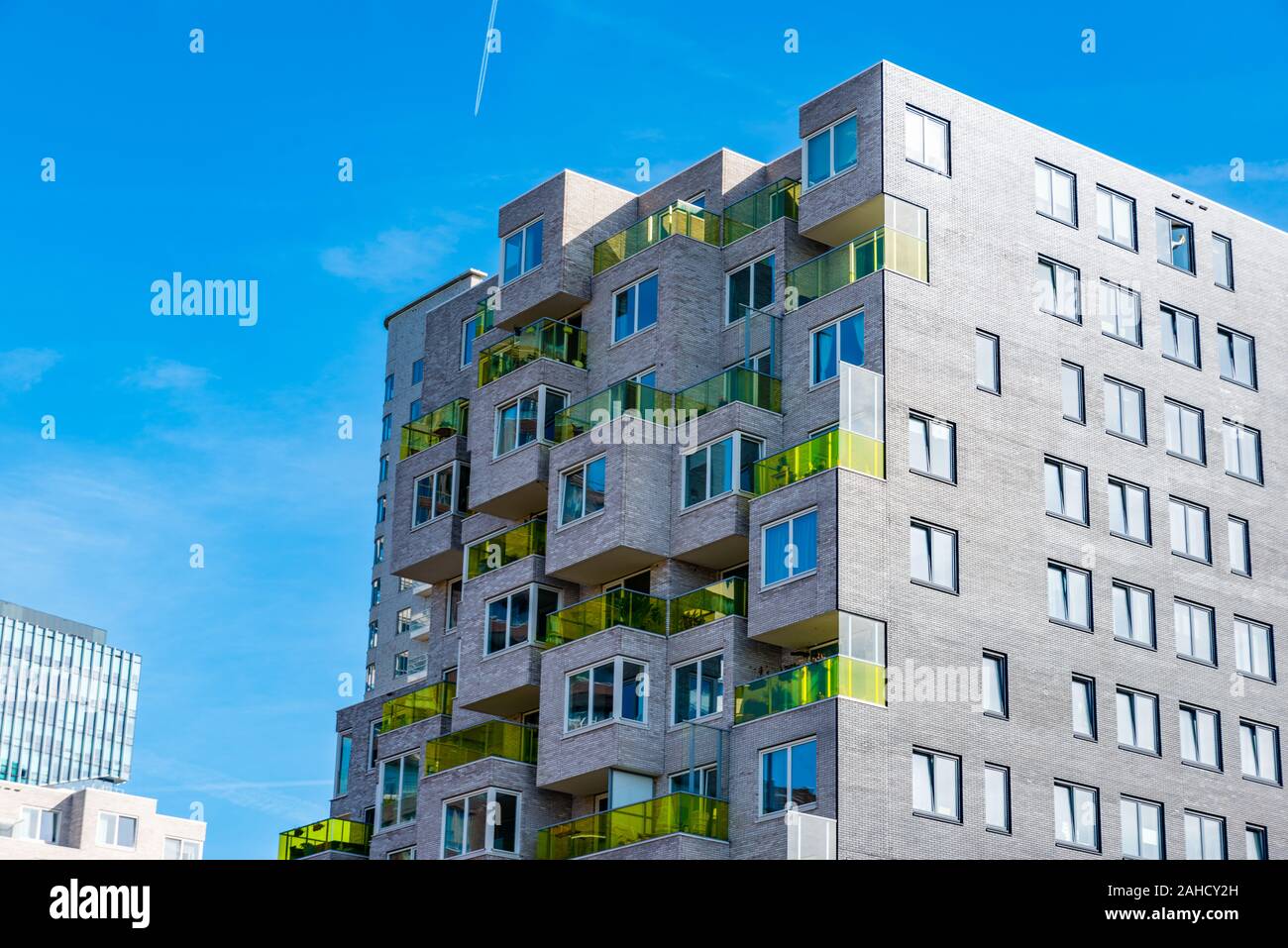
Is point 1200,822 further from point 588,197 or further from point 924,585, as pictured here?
point 588,197

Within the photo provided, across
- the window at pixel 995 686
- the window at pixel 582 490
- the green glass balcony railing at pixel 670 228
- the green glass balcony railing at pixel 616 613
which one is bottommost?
the window at pixel 995 686

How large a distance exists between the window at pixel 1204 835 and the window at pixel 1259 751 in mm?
2004

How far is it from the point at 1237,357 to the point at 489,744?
22.1 m

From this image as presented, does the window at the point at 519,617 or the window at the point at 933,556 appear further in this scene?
the window at the point at 519,617

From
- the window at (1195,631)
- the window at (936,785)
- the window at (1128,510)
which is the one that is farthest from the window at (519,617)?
the window at (1195,631)

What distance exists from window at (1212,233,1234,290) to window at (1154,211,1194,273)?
2.61ft

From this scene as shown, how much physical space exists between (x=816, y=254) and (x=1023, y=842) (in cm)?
1558

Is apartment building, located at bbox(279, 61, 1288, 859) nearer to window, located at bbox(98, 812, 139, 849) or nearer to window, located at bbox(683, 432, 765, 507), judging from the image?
window, located at bbox(683, 432, 765, 507)

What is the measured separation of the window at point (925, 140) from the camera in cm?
4988

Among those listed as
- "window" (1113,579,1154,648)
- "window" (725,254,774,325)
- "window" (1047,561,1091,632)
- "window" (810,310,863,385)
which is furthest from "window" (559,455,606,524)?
"window" (1113,579,1154,648)

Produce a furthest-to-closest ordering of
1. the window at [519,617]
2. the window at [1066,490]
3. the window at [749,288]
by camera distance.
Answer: the window at [749,288] < the window at [519,617] < the window at [1066,490]

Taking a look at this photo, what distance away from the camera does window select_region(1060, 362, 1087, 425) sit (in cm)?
5050

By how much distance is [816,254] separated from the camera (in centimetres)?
5175

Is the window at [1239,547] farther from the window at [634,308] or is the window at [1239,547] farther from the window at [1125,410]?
the window at [634,308]
